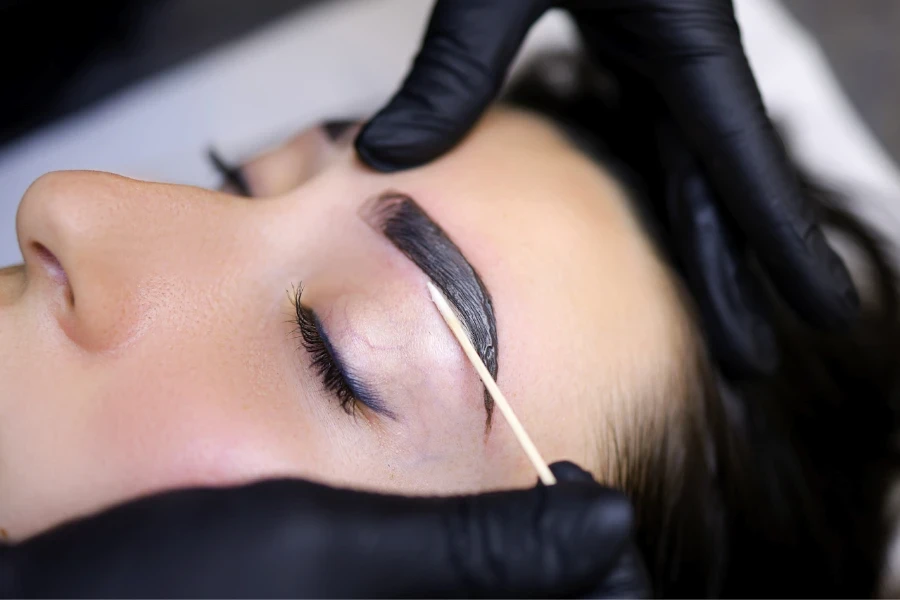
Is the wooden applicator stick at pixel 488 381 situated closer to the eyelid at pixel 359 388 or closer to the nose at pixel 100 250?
the eyelid at pixel 359 388

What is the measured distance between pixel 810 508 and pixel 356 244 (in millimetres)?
756

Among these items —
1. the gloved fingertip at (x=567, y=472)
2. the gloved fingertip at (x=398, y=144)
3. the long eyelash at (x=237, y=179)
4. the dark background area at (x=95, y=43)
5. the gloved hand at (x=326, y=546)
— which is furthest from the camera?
the dark background area at (x=95, y=43)

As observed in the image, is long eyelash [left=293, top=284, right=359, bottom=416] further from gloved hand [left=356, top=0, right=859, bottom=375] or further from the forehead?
gloved hand [left=356, top=0, right=859, bottom=375]

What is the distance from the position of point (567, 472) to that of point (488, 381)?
12cm

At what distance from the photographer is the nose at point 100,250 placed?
0.63m

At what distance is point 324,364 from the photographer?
2.19 feet

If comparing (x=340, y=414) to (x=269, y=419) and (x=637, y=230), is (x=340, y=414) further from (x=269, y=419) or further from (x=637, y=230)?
Answer: (x=637, y=230)

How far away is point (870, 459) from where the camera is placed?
1.05 meters

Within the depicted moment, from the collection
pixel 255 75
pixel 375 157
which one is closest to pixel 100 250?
pixel 375 157

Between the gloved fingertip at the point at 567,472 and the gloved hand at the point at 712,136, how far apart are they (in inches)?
13.5

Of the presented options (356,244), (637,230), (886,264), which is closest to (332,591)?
(356,244)

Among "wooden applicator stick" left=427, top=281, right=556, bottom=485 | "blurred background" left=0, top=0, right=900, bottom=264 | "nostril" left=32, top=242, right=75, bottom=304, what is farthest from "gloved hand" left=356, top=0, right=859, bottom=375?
"blurred background" left=0, top=0, right=900, bottom=264

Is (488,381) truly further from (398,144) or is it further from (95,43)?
(95,43)

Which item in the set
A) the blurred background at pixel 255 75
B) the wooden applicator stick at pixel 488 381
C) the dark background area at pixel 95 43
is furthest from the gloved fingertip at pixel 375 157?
the dark background area at pixel 95 43
